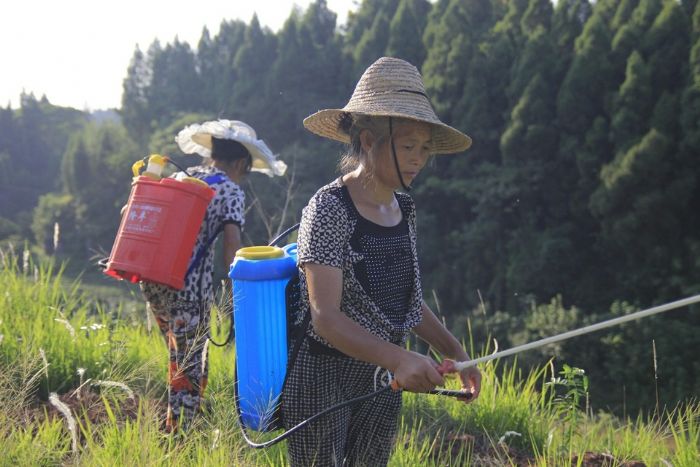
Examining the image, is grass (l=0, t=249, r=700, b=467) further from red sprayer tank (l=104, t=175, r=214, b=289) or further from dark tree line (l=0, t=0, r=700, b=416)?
dark tree line (l=0, t=0, r=700, b=416)

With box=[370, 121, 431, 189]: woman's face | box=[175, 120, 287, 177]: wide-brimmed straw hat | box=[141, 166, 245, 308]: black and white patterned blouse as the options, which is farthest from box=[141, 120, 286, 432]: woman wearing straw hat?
box=[370, 121, 431, 189]: woman's face

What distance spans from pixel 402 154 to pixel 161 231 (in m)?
1.27

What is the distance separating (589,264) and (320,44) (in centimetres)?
2219

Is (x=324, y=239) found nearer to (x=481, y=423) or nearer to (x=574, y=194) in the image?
(x=481, y=423)

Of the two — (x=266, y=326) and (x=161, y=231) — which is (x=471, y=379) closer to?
(x=266, y=326)

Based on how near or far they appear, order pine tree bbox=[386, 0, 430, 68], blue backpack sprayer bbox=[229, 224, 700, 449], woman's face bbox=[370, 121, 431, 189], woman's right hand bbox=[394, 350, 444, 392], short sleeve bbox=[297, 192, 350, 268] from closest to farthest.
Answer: woman's right hand bbox=[394, 350, 444, 392] → short sleeve bbox=[297, 192, 350, 268] → woman's face bbox=[370, 121, 431, 189] → blue backpack sprayer bbox=[229, 224, 700, 449] → pine tree bbox=[386, 0, 430, 68]

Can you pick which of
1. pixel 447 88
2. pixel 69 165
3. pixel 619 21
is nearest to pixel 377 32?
pixel 447 88

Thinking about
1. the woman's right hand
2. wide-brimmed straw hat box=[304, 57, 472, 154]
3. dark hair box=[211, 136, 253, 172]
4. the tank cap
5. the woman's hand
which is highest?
wide-brimmed straw hat box=[304, 57, 472, 154]

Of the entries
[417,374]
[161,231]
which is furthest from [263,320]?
[161,231]

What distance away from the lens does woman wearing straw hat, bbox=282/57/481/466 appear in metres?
1.89

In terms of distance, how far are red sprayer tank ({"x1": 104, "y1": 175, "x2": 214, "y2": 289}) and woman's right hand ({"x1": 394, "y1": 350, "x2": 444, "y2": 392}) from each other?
140cm

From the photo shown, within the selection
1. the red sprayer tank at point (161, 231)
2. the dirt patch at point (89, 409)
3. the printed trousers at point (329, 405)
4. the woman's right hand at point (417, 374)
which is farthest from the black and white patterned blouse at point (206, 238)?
the woman's right hand at point (417, 374)

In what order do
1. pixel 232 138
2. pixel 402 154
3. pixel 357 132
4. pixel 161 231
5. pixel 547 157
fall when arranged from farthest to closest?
1. pixel 547 157
2. pixel 232 138
3. pixel 161 231
4. pixel 357 132
5. pixel 402 154

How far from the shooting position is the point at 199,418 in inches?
119
